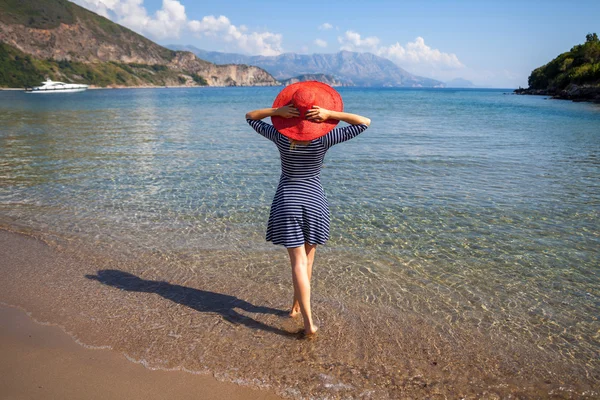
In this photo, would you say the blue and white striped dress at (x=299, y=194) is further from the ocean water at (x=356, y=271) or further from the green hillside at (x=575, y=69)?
the green hillside at (x=575, y=69)

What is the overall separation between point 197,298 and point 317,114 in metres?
3.24

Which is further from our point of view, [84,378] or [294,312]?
[294,312]

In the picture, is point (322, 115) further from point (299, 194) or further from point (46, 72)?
point (46, 72)

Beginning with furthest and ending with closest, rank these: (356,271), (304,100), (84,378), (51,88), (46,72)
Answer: (46,72) < (51,88) < (356,271) < (304,100) < (84,378)

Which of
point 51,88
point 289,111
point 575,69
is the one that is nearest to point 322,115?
point 289,111

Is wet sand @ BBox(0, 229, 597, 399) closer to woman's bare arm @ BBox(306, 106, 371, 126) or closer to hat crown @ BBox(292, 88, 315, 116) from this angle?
woman's bare arm @ BBox(306, 106, 371, 126)

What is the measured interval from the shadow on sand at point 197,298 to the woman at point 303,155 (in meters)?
0.83

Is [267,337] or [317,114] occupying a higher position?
[317,114]

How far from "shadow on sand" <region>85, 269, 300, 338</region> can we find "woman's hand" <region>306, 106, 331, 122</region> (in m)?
2.58

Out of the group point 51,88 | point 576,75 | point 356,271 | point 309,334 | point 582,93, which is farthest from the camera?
point 51,88

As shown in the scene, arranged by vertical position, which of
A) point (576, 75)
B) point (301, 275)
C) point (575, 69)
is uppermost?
point (575, 69)

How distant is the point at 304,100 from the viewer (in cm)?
418

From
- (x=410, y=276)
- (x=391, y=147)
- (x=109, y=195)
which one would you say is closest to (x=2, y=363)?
(x=410, y=276)

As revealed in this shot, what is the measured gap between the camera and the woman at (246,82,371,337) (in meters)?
4.26
